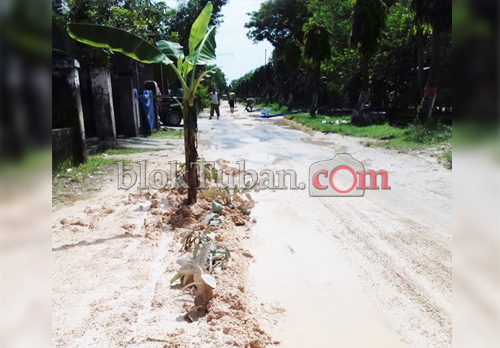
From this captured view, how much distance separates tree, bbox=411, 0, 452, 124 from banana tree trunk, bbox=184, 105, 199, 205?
894 centimetres

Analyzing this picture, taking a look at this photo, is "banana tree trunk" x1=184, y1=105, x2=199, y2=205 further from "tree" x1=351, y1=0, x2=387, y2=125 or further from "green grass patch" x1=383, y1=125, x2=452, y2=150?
"tree" x1=351, y1=0, x2=387, y2=125

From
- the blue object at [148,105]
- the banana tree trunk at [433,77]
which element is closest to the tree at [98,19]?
the blue object at [148,105]

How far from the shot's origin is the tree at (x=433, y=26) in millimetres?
11125

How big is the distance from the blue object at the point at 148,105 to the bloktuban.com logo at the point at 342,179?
8572mm

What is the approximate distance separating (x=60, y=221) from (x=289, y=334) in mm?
3507

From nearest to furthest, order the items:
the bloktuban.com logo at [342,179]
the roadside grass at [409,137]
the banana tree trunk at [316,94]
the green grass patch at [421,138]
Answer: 1. the bloktuban.com logo at [342,179]
2. the roadside grass at [409,137]
3. the green grass patch at [421,138]
4. the banana tree trunk at [316,94]

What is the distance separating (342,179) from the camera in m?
7.17

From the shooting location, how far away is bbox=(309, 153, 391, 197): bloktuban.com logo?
640 cm

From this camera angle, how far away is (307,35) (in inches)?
853

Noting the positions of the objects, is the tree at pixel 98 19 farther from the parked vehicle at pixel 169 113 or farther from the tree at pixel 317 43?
the tree at pixel 317 43
